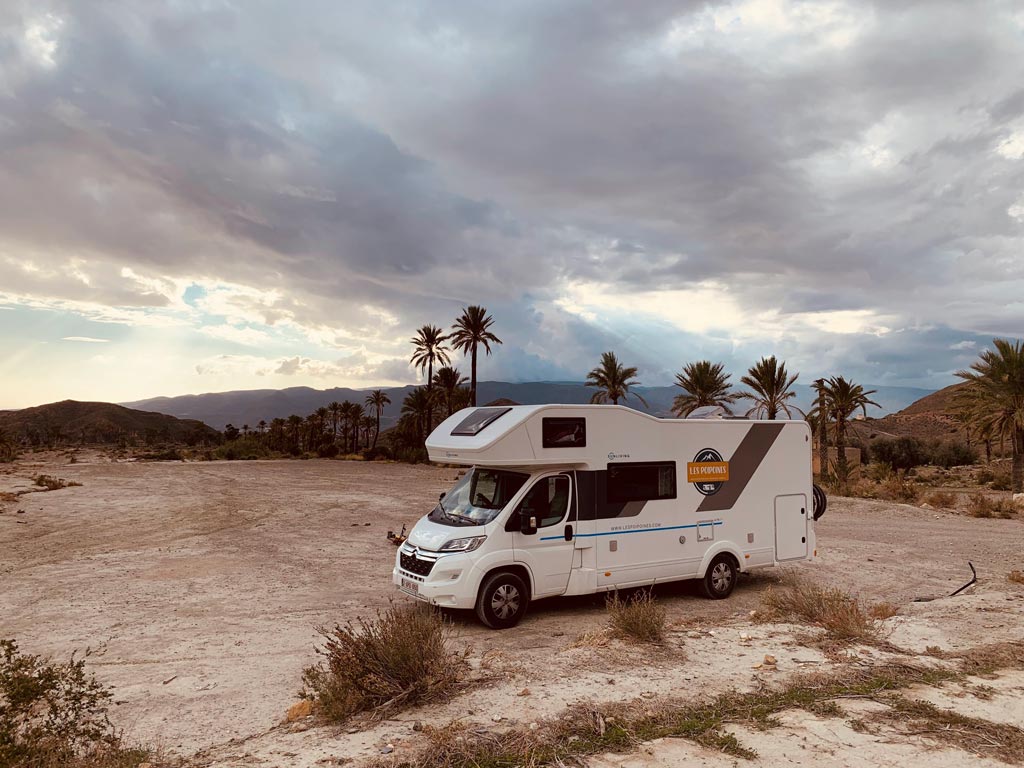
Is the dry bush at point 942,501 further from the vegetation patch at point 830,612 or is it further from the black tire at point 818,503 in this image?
the vegetation patch at point 830,612

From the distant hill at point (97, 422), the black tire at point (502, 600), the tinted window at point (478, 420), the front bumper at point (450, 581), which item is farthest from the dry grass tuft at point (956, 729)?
the distant hill at point (97, 422)

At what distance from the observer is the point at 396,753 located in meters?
4.90

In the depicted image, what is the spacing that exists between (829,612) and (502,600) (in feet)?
14.6

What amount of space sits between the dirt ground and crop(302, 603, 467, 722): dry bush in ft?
0.77

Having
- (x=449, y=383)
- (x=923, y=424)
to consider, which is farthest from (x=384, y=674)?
(x=923, y=424)

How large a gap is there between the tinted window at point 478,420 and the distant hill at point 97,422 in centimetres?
11183

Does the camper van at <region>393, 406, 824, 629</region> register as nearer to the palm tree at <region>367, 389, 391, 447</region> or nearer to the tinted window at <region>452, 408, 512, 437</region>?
the tinted window at <region>452, 408, 512, 437</region>

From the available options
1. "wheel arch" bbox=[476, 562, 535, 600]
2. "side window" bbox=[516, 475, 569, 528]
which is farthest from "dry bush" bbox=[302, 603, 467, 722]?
"side window" bbox=[516, 475, 569, 528]

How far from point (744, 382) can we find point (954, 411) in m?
11.6

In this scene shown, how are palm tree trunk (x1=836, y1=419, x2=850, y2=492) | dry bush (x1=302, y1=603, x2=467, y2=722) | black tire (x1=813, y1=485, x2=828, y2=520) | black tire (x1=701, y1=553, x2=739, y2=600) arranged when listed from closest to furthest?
dry bush (x1=302, y1=603, x2=467, y2=722), black tire (x1=701, y1=553, x2=739, y2=600), black tire (x1=813, y1=485, x2=828, y2=520), palm tree trunk (x1=836, y1=419, x2=850, y2=492)

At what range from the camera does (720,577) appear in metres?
11.4

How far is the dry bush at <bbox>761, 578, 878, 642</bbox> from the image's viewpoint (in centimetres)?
796

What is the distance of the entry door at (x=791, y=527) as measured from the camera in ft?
39.3

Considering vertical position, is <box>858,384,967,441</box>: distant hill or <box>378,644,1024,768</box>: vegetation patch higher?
<box>858,384,967,441</box>: distant hill
